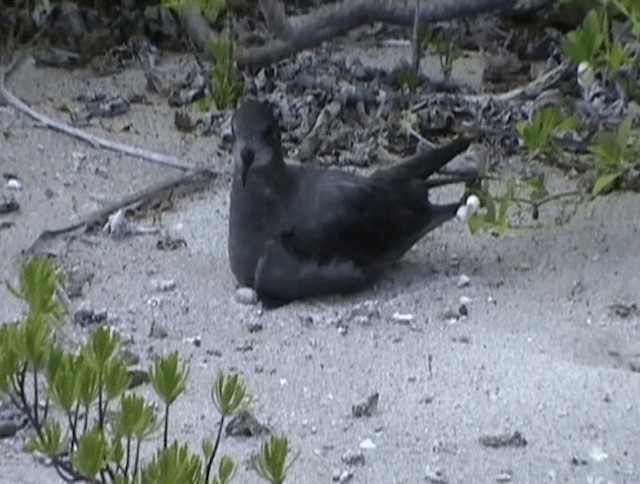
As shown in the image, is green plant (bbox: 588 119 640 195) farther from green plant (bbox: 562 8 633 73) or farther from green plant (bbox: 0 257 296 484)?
green plant (bbox: 0 257 296 484)

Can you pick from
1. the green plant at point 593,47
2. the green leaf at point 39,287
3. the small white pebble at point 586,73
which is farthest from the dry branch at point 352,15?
the green leaf at point 39,287

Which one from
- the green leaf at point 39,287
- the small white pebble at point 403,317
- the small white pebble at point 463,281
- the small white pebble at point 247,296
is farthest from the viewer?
the small white pebble at point 463,281

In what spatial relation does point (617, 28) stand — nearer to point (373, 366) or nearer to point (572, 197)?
point (572, 197)

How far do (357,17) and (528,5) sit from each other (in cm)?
80

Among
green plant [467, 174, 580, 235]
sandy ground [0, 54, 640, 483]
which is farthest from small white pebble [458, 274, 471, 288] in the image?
green plant [467, 174, 580, 235]

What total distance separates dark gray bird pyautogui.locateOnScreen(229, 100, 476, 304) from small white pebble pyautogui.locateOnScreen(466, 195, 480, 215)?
0.04 metres

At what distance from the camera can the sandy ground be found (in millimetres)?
3639

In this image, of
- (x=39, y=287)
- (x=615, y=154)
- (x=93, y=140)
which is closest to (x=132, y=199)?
(x=93, y=140)

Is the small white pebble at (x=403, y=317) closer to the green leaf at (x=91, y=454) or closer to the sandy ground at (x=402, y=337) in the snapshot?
the sandy ground at (x=402, y=337)

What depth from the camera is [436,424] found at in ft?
12.3

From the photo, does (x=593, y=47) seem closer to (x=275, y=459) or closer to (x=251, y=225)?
(x=251, y=225)

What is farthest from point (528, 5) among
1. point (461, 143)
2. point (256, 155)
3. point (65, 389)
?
point (65, 389)

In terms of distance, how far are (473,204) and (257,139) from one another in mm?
601

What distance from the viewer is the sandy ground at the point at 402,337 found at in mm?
3639
